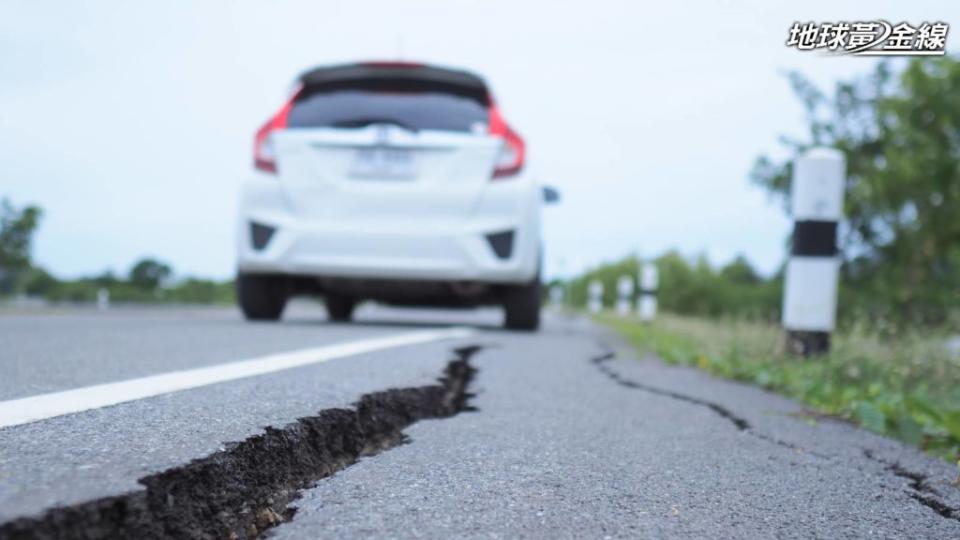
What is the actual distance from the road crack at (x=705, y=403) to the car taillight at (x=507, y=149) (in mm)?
1654

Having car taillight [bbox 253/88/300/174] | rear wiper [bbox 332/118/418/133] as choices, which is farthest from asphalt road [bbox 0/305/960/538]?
rear wiper [bbox 332/118/418/133]

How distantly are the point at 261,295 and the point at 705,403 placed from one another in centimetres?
393

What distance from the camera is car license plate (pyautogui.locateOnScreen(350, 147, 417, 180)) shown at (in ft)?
18.9

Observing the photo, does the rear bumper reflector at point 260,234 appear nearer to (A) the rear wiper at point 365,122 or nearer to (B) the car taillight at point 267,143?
(B) the car taillight at point 267,143

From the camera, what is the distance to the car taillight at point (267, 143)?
5.80 meters

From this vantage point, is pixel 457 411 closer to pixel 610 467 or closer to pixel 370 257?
pixel 610 467

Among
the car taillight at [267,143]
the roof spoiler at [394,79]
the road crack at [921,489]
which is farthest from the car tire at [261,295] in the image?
the road crack at [921,489]

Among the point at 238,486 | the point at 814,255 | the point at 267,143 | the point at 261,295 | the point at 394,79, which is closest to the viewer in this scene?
the point at 238,486

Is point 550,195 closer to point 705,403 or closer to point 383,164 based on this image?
point 383,164

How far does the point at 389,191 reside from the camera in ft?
18.8

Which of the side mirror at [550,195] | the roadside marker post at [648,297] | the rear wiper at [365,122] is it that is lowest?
the roadside marker post at [648,297]

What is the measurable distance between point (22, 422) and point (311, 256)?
392cm

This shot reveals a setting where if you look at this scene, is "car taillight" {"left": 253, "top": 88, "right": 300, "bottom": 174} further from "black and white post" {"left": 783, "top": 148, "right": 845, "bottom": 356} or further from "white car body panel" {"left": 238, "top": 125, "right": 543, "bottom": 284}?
"black and white post" {"left": 783, "top": 148, "right": 845, "bottom": 356}

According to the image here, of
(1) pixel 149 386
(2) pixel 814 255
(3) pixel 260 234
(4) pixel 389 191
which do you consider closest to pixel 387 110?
(4) pixel 389 191
